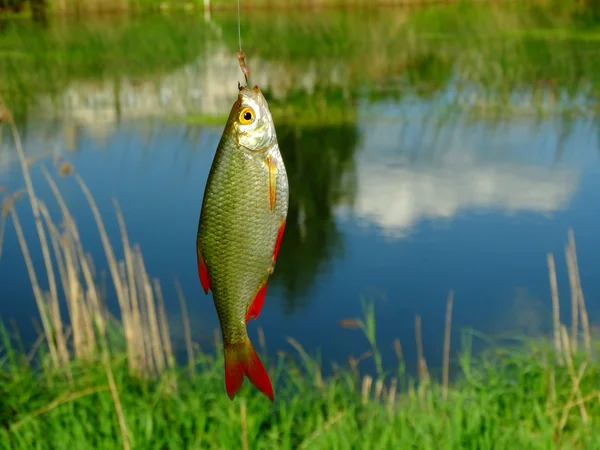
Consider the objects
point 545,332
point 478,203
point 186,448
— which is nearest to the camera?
point 186,448

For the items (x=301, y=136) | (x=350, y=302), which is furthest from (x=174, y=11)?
(x=350, y=302)

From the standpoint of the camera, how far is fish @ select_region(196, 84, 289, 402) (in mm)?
1120

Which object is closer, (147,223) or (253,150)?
(253,150)

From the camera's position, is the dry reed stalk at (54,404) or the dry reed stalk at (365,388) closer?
the dry reed stalk at (54,404)

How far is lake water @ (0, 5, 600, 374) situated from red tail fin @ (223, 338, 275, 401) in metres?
4.96

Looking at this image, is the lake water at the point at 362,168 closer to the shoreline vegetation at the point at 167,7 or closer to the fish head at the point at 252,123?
the shoreline vegetation at the point at 167,7

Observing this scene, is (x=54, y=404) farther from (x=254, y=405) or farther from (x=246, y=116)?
(x=246, y=116)

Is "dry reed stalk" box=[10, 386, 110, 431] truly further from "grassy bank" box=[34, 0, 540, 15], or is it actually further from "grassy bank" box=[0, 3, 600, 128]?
"grassy bank" box=[34, 0, 540, 15]

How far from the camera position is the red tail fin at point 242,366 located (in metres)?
1.17

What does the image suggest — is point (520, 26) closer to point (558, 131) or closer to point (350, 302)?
point (558, 131)

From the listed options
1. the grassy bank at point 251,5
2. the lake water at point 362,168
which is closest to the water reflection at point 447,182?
the lake water at point 362,168

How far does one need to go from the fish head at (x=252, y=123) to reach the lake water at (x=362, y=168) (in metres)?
5.08

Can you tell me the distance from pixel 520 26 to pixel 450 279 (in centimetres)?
1093

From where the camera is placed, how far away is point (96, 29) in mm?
17781
